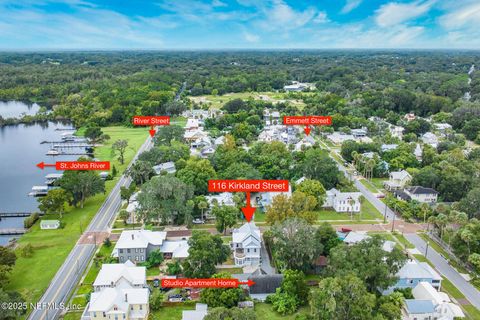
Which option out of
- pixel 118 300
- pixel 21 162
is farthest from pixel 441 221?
pixel 21 162

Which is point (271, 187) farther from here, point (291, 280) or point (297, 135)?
point (297, 135)

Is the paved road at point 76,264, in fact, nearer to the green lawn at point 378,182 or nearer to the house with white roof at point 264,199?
the house with white roof at point 264,199

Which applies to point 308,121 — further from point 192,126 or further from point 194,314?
point 194,314

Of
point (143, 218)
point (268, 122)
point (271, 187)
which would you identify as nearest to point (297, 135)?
point (268, 122)

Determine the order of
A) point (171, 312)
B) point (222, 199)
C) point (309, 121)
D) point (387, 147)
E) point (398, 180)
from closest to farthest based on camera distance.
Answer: point (171, 312) < point (222, 199) < point (398, 180) < point (387, 147) < point (309, 121)

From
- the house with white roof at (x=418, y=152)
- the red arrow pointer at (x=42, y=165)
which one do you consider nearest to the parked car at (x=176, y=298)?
the red arrow pointer at (x=42, y=165)

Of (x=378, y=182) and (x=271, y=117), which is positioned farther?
(x=271, y=117)
